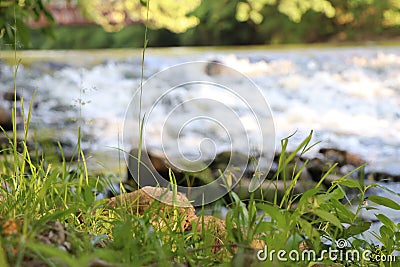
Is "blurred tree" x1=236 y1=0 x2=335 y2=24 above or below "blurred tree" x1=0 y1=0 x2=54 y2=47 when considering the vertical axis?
below

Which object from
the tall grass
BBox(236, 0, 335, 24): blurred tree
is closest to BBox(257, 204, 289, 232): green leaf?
the tall grass

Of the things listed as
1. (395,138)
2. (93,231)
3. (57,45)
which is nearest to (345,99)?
(395,138)

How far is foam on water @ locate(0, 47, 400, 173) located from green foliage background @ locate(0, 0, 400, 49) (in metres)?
3.12

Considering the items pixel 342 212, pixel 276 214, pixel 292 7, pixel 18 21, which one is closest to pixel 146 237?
pixel 276 214

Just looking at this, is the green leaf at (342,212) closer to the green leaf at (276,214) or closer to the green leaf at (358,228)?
the green leaf at (358,228)

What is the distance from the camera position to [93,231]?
1112mm

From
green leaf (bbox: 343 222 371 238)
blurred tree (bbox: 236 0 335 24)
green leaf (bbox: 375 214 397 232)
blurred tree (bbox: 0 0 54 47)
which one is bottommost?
blurred tree (bbox: 236 0 335 24)

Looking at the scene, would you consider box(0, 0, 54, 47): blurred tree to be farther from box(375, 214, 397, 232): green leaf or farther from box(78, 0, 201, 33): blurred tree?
box(78, 0, 201, 33): blurred tree

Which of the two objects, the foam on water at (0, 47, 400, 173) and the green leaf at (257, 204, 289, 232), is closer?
the green leaf at (257, 204, 289, 232)

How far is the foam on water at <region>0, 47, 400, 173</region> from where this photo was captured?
4520 millimetres

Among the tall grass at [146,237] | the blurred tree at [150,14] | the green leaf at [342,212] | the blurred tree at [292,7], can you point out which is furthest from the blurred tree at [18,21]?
the blurred tree at [292,7]

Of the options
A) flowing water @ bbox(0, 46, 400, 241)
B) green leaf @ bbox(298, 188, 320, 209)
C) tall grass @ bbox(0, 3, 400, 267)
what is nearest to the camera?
tall grass @ bbox(0, 3, 400, 267)

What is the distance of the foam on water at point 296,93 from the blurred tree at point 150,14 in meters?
1.66

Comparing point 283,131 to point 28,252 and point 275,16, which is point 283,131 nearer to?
point 28,252
